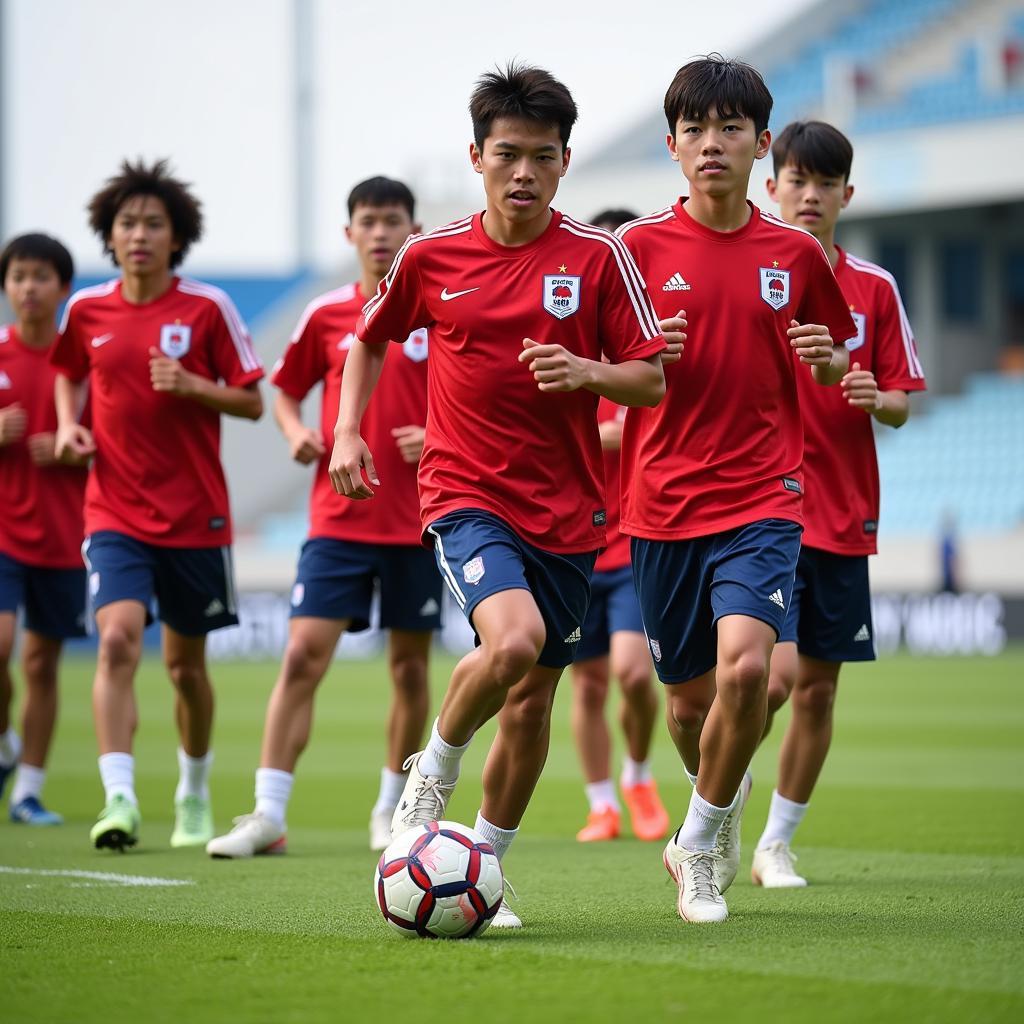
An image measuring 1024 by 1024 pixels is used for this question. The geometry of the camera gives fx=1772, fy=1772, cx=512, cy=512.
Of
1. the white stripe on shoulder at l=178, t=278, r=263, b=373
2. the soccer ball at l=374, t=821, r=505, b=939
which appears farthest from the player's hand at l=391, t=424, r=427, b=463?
the soccer ball at l=374, t=821, r=505, b=939

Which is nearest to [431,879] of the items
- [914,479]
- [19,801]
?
[19,801]

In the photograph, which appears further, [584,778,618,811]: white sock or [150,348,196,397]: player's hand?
[584,778,618,811]: white sock

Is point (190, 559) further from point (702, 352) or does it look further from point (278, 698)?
point (702, 352)

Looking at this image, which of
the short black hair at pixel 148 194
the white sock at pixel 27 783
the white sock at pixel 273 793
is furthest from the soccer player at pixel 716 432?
the white sock at pixel 27 783

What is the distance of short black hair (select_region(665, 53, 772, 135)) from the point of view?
555 centimetres

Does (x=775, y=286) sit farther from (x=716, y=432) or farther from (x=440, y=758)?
(x=440, y=758)

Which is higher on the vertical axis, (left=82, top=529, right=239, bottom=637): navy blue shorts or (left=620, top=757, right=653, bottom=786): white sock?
(left=82, top=529, right=239, bottom=637): navy blue shorts

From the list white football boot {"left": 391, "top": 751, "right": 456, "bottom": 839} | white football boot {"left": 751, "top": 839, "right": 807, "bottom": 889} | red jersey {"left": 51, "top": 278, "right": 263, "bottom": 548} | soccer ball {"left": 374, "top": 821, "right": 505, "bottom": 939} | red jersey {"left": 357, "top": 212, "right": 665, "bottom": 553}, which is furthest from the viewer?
red jersey {"left": 51, "top": 278, "right": 263, "bottom": 548}

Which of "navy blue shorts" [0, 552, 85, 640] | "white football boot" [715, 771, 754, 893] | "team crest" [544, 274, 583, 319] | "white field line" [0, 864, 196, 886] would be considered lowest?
"white field line" [0, 864, 196, 886]

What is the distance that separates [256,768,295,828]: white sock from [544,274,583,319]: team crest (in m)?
2.96

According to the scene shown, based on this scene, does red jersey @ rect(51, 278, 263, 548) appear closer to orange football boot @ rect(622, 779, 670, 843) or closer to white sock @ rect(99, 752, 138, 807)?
white sock @ rect(99, 752, 138, 807)

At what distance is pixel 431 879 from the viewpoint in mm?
4891

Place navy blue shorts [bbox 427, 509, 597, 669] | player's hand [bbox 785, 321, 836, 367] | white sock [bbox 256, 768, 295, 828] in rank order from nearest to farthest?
navy blue shorts [bbox 427, 509, 597, 669] → player's hand [bbox 785, 321, 836, 367] → white sock [bbox 256, 768, 295, 828]

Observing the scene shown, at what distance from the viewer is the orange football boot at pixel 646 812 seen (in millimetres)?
8281
